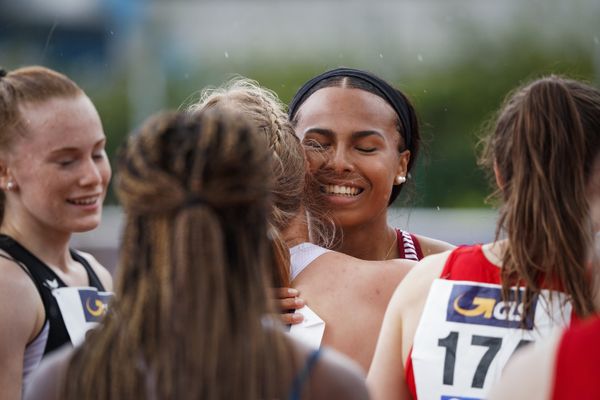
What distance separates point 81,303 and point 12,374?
15.3 inches

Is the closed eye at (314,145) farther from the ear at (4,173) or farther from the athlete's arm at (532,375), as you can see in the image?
the athlete's arm at (532,375)

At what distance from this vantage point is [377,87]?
3797 mm

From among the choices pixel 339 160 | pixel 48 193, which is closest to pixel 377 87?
pixel 339 160

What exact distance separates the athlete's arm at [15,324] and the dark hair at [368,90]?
4.00 feet

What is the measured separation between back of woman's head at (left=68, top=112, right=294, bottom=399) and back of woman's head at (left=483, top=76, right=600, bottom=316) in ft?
2.80

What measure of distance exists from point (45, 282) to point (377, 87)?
142 centimetres

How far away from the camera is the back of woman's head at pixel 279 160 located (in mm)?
2830

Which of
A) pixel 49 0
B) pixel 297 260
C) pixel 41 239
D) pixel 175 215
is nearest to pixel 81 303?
pixel 41 239

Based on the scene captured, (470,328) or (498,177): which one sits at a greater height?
(498,177)

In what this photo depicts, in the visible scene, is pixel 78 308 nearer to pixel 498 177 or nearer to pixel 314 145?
pixel 314 145

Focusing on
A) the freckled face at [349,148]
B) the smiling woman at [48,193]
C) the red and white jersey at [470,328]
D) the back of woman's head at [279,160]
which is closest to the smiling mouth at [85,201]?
the smiling woman at [48,193]

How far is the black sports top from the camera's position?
3088 millimetres

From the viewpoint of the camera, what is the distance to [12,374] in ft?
9.58

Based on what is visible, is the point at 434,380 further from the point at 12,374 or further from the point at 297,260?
the point at 12,374
